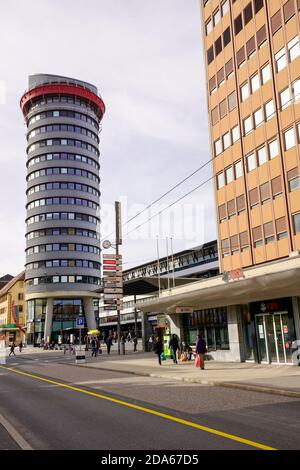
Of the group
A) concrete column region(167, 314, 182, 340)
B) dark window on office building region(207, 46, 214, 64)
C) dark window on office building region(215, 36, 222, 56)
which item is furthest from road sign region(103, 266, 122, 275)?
dark window on office building region(215, 36, 222, 56)

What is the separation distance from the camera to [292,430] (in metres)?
8.53

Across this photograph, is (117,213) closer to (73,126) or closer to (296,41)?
(296,41)

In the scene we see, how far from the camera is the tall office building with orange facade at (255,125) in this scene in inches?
1060

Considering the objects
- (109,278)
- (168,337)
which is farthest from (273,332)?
(109,278)

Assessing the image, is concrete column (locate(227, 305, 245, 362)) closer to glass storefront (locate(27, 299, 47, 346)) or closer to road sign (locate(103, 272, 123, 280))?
road sign (locate(103, 272, 123, 280))

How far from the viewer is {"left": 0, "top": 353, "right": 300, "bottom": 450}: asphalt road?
775cm

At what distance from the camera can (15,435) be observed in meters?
8.65

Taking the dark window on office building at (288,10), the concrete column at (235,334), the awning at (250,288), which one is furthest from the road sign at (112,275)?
the dark window on office building at (288,10)

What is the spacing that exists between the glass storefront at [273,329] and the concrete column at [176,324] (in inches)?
346

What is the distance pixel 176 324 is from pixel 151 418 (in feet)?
80.5

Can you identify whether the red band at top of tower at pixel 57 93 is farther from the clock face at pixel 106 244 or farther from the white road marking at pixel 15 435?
the white road marking at pixel 15 435

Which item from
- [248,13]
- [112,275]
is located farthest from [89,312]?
[248,13]

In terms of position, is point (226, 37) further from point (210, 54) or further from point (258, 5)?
point (258, 5)
